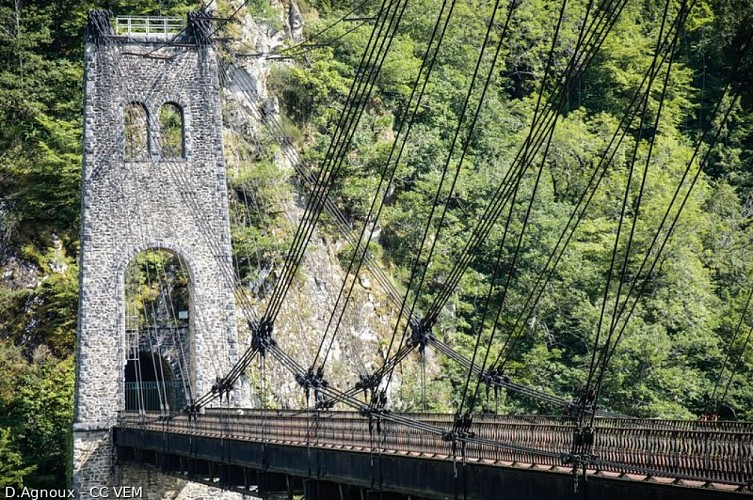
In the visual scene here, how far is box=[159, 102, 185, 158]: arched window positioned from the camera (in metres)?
41.6

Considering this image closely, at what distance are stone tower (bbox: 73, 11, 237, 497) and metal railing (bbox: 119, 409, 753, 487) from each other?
11.2 meters

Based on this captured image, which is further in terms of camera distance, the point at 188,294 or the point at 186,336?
the point at 188,294

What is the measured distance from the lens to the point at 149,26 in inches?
1590

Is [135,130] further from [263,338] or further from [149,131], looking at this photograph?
[263,338]

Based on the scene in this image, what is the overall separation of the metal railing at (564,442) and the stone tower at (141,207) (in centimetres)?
1124

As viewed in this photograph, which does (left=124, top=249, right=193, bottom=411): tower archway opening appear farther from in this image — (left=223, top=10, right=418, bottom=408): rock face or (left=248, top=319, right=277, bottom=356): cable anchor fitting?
(left=248, top=319, right=277, bottom=356): cable anchor fitting

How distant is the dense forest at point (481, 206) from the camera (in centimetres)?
4094

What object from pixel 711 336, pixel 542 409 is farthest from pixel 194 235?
pixel 711 336

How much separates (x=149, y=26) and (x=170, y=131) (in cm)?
466

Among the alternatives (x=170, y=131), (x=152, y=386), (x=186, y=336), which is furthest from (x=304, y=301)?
(x=170, y=131)

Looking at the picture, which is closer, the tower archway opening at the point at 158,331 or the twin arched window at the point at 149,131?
the tower archway opening at the point at 158,331

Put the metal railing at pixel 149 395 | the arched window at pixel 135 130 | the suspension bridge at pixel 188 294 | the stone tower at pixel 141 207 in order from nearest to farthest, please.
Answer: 1. the suspension bridge at pixel 188 294
2. the stone tower at pixel 141 207
3. the metal railing at pixel 149 395
4. the arched window at pixel 135 130

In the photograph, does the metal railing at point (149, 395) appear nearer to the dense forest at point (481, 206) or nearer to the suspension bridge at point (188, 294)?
the suspension bridge at point (188, 294)

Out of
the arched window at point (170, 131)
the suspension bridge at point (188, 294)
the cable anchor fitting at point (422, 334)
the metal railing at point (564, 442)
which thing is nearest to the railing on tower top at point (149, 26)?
the suspension bridge at point (188, 294)
